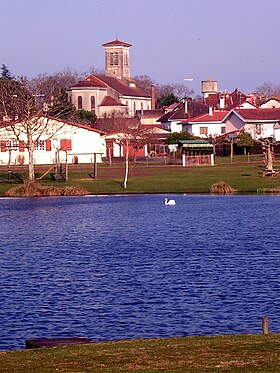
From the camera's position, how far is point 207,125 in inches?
5015

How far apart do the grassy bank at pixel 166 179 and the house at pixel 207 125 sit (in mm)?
40485

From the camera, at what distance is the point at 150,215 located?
55125mm

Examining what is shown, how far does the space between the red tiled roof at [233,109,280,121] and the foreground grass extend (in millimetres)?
100842

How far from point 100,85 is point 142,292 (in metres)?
147

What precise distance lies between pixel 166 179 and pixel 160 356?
60.1 m

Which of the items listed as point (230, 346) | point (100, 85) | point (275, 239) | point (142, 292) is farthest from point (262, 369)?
point (100, 85)

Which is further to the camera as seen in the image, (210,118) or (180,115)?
(180,115)

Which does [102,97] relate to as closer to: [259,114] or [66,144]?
[259,114]

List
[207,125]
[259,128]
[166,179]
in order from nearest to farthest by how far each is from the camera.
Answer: [166,179] → [259,128] → [207,125]

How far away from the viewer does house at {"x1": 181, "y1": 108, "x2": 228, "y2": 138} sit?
126081 mm

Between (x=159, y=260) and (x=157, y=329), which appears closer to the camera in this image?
(x=157, y=329)

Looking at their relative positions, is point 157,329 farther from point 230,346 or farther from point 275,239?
point 275,239

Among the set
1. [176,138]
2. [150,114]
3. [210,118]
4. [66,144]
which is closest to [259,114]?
[210,118]

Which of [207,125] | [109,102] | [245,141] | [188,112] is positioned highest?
[109,102]
